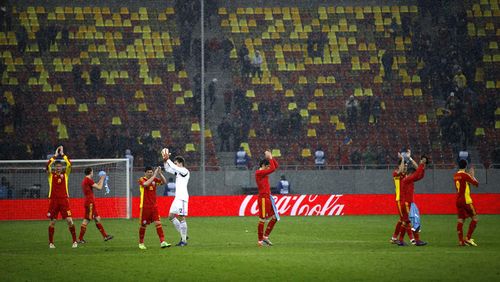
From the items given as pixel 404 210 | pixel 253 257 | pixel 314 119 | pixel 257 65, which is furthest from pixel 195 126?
pixel 253 257

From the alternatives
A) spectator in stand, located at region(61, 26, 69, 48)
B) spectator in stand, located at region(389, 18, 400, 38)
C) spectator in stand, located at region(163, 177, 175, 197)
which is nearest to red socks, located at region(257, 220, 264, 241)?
spectator in stand, located at region(163, 177, 175, 197)

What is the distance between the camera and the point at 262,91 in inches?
1836

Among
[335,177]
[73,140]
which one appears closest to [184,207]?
[335,177]

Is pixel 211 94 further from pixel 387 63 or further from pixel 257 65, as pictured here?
pixel 387 63

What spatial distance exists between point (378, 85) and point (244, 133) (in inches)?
328

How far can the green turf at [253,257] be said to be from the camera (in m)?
14.6

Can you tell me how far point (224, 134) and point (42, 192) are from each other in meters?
9.78

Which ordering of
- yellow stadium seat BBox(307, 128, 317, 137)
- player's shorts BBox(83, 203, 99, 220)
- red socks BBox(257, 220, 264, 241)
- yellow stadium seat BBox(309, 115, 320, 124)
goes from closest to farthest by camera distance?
red socks BBox(257, 220, 264, 241) → player's shorts BBox(83, 203, 99, 220) → yellow stadium seat BBox(307, 128, 317, 137) → yellow stadium seat BBox(309, 115, 320, 124)

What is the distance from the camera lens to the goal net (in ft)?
118

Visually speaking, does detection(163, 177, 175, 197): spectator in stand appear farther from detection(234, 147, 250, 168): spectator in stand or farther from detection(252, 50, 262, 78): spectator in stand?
detection(252, 50, 262, 78): spectator in stand

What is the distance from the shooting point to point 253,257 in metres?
17.8

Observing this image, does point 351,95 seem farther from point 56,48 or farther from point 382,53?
point 56,48

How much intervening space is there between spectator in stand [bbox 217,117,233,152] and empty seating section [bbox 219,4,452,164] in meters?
1.14

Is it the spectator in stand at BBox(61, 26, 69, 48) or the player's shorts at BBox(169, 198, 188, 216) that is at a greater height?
the spectator in stand at BBox(61, 26, 69, 48)
